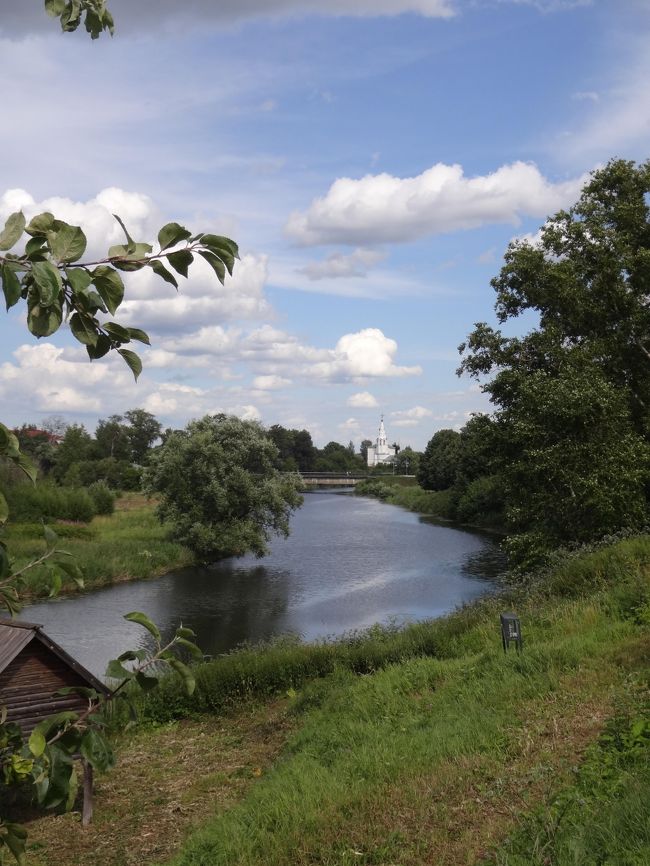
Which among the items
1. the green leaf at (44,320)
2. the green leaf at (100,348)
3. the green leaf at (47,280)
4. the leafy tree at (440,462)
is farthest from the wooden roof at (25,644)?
the leafy tree at (440,462)

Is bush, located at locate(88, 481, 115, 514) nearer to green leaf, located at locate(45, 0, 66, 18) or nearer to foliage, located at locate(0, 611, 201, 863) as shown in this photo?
green leaf, located at locate(45, 0, 66, 18)

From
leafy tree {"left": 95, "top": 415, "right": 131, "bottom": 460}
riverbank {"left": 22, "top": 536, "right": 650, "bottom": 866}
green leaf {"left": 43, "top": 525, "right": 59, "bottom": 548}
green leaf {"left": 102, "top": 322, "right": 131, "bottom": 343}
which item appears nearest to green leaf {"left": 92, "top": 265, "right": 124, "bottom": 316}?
green leaf {"left": 102, "top": 322, "right": 131, "bottom": 343}

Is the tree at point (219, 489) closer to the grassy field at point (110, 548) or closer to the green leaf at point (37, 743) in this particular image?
the grassy field at point (110, 548)

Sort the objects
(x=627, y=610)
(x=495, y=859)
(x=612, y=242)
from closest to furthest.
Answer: (x=495, y=859) < (x=627, y=610) < (x=612, y=242)

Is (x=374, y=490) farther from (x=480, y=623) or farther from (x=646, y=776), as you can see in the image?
(x=646, y=776)

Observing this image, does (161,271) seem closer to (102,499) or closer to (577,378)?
(577,378)

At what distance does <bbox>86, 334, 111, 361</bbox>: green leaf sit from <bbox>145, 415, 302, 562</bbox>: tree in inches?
1313

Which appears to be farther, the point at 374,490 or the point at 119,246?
the point at 374,490

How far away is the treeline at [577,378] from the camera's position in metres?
19.3

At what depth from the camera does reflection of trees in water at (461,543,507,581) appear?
104 ft

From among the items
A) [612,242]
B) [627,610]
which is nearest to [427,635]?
[627,610]

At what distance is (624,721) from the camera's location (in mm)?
6949

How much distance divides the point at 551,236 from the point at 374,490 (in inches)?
3033

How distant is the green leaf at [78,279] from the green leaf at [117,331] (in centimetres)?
19
